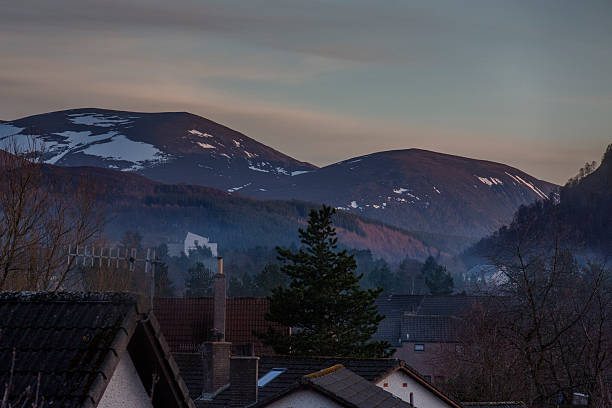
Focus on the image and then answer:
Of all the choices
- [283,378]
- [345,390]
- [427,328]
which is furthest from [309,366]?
[427,328]

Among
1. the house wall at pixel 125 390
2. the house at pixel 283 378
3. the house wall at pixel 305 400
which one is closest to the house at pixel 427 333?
the house at pixel 283 378

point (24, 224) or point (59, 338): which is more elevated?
point (24, 224)

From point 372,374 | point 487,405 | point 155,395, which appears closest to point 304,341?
point 487,405

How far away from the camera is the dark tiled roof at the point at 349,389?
18.6 metres

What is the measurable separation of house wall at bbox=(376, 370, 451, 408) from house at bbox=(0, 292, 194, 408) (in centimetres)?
1849

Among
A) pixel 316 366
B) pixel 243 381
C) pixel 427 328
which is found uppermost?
pixel 316 366

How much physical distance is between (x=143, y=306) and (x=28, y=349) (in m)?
0.79

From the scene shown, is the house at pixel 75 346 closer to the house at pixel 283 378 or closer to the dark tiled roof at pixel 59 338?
the dark tiled roof at pixel 59 338

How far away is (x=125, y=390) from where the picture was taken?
717 centimetres

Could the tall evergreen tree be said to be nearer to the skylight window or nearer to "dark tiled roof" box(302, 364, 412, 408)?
the skylight window

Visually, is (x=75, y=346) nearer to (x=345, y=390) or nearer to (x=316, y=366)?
(x=345, y=390)

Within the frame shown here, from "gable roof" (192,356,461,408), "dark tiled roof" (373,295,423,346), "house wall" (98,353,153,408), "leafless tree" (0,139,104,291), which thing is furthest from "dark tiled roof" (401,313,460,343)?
"house wall" (98,353,153,408)

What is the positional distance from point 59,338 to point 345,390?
43.4ft

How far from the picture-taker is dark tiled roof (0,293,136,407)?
6.25m
